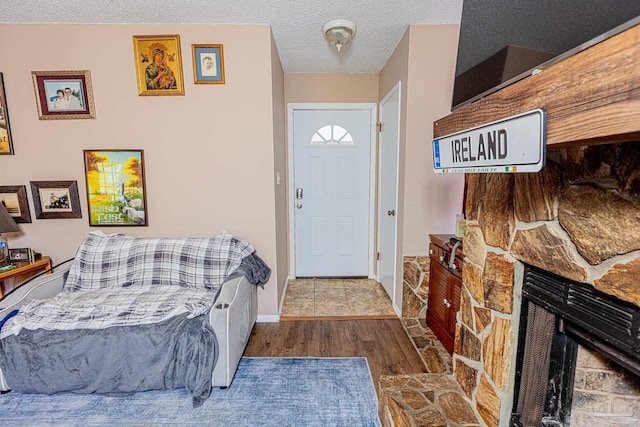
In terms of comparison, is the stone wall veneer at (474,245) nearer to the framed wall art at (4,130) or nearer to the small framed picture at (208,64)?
the small framed picture at (208,64)

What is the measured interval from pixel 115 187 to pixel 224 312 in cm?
154

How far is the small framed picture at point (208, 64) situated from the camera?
229cm

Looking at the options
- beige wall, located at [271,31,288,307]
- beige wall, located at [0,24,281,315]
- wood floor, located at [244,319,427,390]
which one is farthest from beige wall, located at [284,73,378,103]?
wood floor, located at [244,319,427,390]

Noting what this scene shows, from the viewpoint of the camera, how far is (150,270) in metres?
2.24

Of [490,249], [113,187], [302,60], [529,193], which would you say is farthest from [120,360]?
[302,60]

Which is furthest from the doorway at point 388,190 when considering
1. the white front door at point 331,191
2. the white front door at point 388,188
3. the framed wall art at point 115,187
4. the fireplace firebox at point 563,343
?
the framed wall art at point 115,187

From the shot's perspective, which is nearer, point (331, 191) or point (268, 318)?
point (268, 318)

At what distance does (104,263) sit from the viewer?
2.24m

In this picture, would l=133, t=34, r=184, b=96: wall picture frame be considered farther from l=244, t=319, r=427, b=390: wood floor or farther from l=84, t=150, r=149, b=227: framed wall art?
l=244, t=319, r=427, b=390: wood floor

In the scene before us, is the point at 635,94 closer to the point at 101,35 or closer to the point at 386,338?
the point at 386,338

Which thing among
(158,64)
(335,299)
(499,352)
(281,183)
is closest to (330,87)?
(281,183)

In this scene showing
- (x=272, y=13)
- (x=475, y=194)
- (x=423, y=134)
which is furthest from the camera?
(x=423, y=134)

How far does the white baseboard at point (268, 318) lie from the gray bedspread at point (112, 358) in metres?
0.92

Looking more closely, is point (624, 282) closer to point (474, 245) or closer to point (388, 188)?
point (474, 245)
